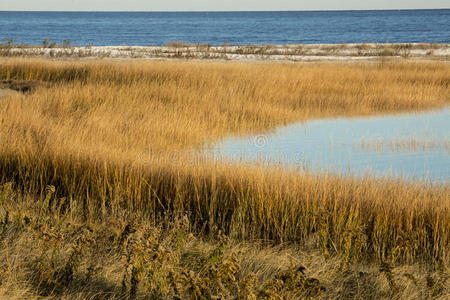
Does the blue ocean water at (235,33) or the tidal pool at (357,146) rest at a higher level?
the tidal pool at (357,146)

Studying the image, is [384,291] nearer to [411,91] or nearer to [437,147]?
[437,147]

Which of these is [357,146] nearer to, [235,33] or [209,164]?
[209,164]

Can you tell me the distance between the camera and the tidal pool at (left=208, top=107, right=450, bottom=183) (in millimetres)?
7331

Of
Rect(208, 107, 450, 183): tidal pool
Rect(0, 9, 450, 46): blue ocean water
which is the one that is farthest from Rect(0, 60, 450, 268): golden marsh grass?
Rect(0, 9, 450, 46): blue ocean water

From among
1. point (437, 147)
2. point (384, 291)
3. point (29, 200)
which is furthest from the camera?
point (437, 147)

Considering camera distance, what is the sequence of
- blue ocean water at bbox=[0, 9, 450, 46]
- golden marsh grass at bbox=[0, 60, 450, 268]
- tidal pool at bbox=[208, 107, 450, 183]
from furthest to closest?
blue ocean water at bbox=[0, 9, 450, 46], tidal pool at bbox=[208, 107, 450, 183], golden marsh grass at bbox=[0, 60, 450, 268]

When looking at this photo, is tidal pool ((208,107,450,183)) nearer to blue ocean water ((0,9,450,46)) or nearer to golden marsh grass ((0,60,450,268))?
golden marsh grass ((0,60,450,268))

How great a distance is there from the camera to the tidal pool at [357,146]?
733 cm

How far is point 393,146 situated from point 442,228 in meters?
4.27

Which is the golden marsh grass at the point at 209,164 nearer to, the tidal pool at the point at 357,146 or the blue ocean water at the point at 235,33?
the tidal pool at the point at 357,146

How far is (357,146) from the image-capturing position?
28.9 ft

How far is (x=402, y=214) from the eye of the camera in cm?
493

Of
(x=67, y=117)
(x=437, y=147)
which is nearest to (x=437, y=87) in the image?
(x=437, y=147)

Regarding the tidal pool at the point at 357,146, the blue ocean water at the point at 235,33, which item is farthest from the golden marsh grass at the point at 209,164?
the blue ocean water at the point at 235,33
